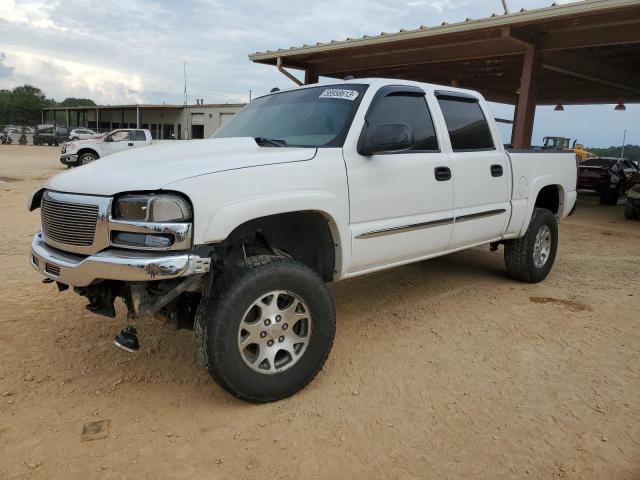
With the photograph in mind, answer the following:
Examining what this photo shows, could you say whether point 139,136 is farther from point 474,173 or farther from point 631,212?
point 474,173

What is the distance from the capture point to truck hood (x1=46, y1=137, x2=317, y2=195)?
2.61 meters

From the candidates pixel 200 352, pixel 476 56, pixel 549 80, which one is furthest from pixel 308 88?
pixel 549 80

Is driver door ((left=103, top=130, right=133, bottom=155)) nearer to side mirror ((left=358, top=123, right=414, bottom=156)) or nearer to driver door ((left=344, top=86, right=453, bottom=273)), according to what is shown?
driver door ((left=344, top=86, right=453, bottom=273))

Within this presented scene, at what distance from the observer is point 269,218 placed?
3.17 metres

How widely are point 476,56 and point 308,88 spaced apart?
29.6 feet

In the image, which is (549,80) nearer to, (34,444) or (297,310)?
(297,310)

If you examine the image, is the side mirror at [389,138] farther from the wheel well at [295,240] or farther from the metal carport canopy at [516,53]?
the metal carport canopy at [516,53]

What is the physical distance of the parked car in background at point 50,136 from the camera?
41.4m

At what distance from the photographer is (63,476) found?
2.31m

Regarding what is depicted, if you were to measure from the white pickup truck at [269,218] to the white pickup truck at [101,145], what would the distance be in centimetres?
1682

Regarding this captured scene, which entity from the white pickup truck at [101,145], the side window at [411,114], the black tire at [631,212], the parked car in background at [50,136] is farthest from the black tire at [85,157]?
the parked car in background at [50,136]

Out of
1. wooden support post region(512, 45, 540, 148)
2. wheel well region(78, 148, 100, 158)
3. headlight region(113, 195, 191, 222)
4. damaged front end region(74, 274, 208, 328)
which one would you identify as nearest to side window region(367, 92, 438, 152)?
headlight region(113, 195, 191, 222)

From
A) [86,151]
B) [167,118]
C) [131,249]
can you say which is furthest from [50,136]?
[131,249]

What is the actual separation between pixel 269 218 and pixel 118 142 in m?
18.3
